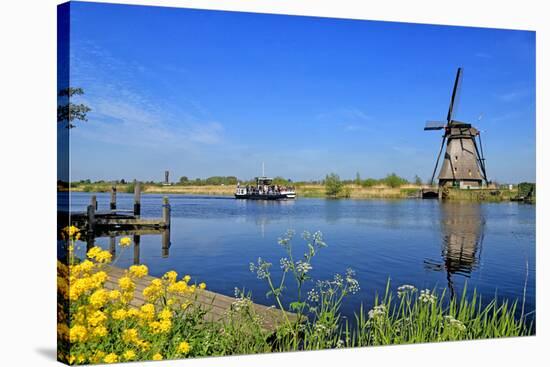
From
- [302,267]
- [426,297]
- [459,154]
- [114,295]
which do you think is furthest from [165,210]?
[459,154]

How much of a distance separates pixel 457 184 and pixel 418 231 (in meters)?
1.51

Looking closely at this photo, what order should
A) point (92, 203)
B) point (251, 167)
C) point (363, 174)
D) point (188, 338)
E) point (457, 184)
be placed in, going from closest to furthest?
point (188, 338) → point (92, 203) → point (251, 167) → point (363, 174) → point (457, 184)

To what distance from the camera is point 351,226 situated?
5.39 m

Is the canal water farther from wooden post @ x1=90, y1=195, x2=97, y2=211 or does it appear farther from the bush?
the bush

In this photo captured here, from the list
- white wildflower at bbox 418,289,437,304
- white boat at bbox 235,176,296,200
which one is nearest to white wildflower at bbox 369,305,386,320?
white wildflower at bbox 418,289,437,304

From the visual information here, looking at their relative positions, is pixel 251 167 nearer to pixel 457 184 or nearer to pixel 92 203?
pixel 92 203

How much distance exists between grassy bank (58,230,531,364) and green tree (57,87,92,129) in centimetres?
77

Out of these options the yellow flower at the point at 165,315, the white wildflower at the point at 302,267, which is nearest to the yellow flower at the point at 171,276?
the yellow flower at the point at 165,315

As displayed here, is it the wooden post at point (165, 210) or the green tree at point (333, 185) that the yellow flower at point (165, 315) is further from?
the green tree at point (333, 185)

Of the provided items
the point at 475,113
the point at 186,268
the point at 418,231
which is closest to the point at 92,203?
the point at 186,268

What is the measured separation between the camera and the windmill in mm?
5844

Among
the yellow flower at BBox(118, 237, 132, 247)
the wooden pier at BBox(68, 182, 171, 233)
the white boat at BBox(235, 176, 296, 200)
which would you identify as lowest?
the yellow flower at BBox(118, 237, 132, 247)

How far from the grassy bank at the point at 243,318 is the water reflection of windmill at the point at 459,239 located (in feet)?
1.02

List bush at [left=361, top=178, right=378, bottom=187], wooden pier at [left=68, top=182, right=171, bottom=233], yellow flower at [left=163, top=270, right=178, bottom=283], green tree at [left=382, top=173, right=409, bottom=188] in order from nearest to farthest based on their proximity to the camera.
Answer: yellow flower at [left=163, top=270, right=178, bottom=283], wooden pier at [left=68, top=182, right=171, bottom=233], bush at [left=361, top=178, right=378, bottom=187], green tree at [left=382, top=173, right=409, bottom=188]
